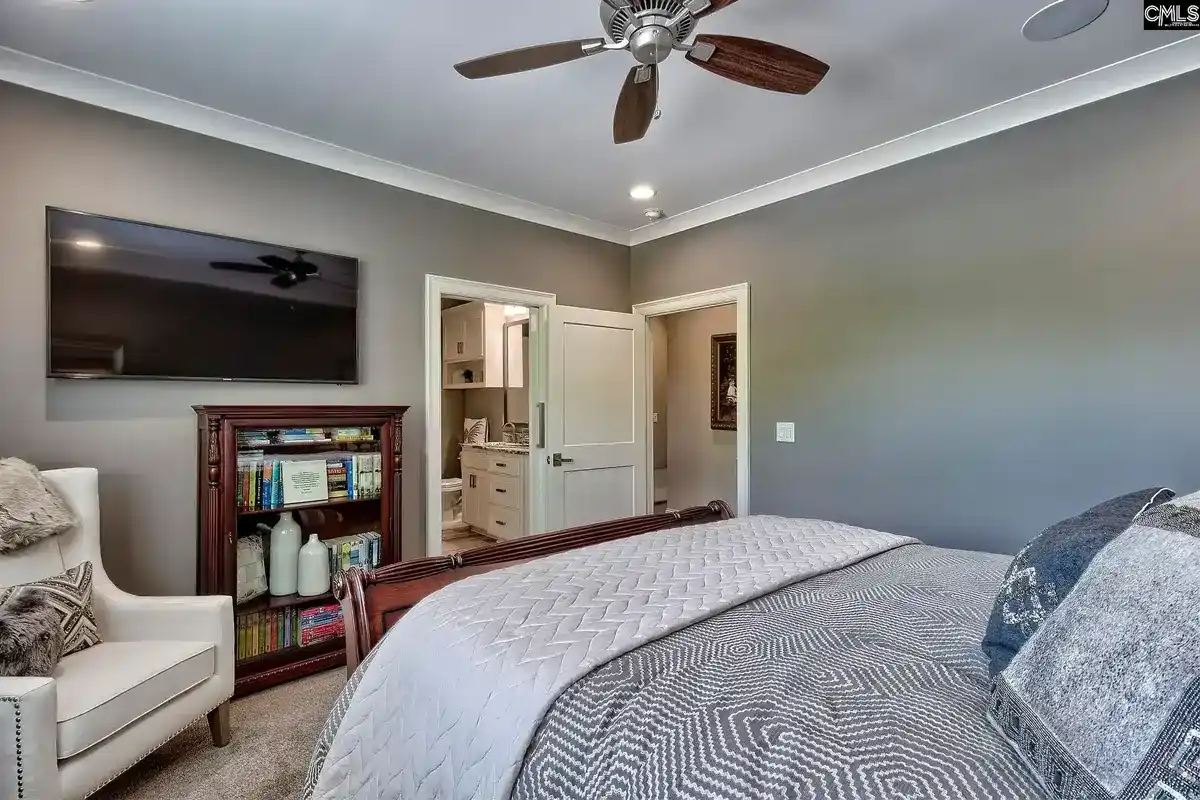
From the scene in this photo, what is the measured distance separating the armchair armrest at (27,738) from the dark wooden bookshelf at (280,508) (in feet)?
3.27

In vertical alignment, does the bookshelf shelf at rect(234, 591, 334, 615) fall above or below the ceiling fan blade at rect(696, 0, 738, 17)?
below

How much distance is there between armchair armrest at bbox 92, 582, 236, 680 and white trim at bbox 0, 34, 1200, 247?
199cm

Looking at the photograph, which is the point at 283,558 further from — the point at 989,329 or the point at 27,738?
the point at 989,329

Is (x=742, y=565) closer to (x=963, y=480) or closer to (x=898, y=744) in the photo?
(x=898, y=744)

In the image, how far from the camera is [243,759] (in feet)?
6.54

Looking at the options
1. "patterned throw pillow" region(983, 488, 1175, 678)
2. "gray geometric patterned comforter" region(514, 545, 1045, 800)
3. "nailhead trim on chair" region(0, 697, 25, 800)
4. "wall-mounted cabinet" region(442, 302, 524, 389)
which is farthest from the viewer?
"wall-mounted cabinet" region(442, 302, 524, 389)

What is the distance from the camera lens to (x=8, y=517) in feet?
5.98

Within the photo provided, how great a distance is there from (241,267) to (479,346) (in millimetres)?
2980

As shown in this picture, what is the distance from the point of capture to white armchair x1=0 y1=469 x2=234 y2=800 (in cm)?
139

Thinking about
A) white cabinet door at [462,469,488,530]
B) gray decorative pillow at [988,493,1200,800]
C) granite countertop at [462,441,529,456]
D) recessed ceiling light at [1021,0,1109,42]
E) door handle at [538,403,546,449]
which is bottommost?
white cabinet door at [462,469,488,530]

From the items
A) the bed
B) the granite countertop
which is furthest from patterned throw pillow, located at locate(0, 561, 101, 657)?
the granite countertop

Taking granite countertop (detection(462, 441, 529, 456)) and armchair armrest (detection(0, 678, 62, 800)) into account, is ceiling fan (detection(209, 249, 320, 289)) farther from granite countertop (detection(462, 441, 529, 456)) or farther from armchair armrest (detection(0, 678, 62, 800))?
granite countertop (detection(462, 441, 529, 456))

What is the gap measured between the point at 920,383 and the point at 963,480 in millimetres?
506

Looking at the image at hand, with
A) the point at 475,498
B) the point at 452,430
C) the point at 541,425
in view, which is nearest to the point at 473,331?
the point at 452,430
